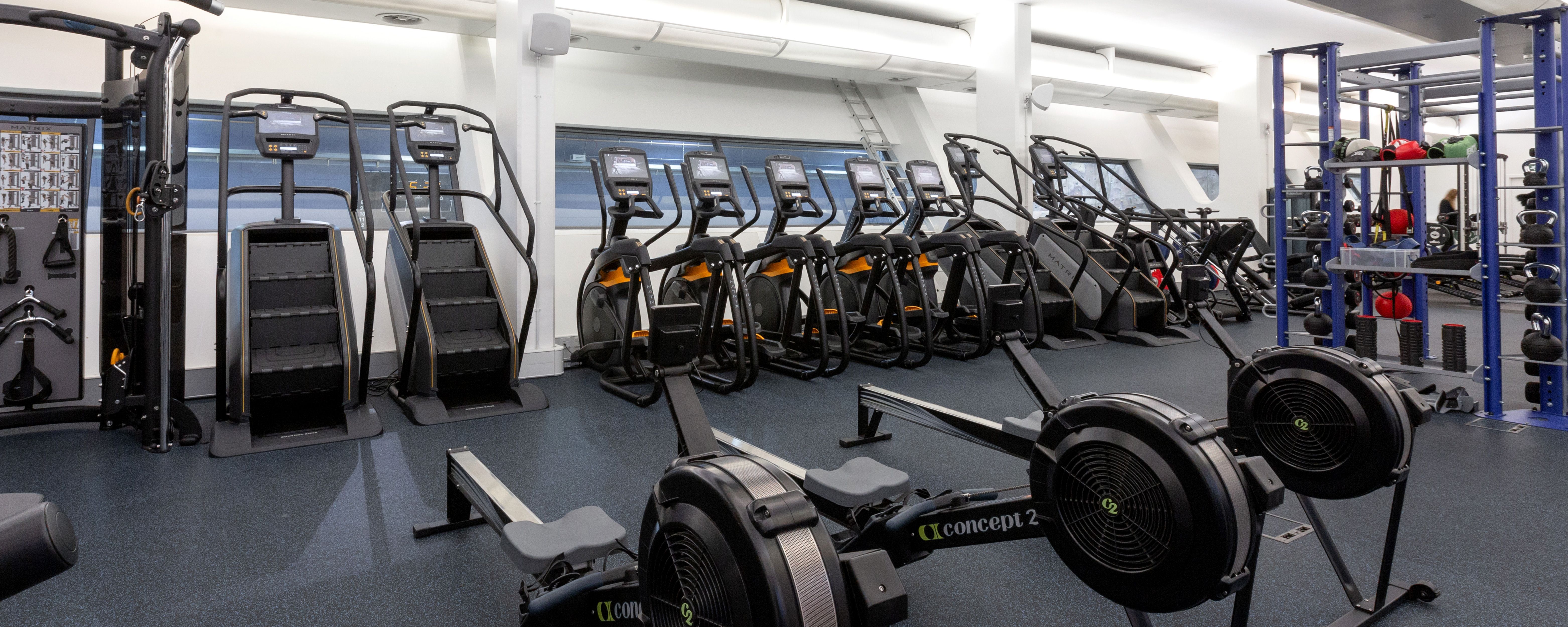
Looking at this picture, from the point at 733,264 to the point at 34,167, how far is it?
3.36 m

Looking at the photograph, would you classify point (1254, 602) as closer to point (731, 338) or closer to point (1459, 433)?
point (1459, 433)

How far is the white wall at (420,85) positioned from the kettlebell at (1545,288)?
5047 mm

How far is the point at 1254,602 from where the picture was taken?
2186 mm

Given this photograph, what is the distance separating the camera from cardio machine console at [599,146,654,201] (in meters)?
5.17

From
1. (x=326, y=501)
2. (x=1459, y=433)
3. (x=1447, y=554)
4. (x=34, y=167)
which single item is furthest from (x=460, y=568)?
(x=1459, y=433)

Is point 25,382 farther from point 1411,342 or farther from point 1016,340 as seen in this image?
point 1411,342

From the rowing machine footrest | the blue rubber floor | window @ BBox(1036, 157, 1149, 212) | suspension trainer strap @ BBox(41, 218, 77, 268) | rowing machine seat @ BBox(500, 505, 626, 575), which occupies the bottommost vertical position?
the blue rubber floor

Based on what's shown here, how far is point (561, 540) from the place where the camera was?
1.89 m

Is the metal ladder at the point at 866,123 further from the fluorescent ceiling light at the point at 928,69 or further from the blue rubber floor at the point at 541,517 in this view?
the blue rubber floor at the point at 541,517

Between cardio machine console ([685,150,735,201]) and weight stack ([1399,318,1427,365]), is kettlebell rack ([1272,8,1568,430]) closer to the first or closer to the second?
weight stack ([1399,318,1427,365])

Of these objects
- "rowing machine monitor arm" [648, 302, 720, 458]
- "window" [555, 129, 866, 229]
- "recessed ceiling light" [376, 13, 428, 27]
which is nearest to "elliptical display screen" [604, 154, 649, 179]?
"window" [555, 129, 866, 229]

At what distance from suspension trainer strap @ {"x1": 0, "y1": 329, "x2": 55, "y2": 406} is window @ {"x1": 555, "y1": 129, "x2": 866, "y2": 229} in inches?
118

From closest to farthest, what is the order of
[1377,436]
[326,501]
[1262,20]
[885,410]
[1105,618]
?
[1105,618]
[1377,436]
[326,501]
[885,410]
[1262,20]

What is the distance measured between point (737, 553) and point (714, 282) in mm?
3569
